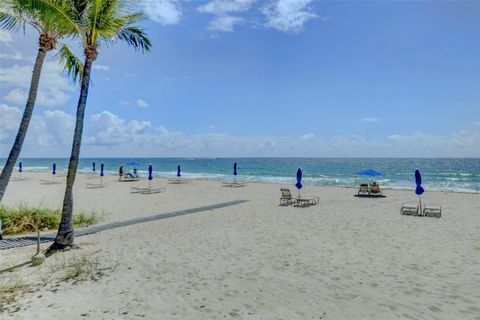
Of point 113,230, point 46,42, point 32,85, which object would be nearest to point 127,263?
point 113,230

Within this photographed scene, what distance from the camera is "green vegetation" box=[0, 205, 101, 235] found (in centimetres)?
1079

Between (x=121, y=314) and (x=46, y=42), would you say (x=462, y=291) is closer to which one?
(x=121, y=314)

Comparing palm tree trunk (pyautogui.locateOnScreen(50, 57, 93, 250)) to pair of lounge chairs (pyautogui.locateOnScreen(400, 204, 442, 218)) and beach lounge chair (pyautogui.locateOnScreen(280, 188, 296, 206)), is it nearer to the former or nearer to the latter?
beach lounge chair (pyautogui.locateOnScreen(280, 188, 296, 206))

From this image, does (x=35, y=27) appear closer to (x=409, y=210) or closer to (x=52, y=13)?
(x=52, y=13)

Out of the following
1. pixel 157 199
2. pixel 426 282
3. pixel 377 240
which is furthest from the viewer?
pixel 157 199

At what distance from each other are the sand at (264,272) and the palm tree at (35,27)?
2.54 metres

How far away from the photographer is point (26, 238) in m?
9.88

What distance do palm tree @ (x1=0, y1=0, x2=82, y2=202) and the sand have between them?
100 inches

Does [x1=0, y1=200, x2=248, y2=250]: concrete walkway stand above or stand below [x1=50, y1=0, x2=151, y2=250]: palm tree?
below

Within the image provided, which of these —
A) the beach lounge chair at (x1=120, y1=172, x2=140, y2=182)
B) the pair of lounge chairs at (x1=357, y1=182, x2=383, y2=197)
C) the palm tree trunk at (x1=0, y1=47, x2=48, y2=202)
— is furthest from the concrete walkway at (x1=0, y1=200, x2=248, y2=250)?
the beach lounge chair at (x1=120, y1=172, x2=140, y2=182)

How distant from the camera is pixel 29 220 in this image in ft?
37.0

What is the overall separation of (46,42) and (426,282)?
10.5 m

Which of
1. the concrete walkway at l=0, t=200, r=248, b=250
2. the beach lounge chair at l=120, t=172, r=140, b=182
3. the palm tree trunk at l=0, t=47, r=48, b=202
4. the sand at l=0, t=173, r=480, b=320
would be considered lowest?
the concrete walkway at l=0, t=200, r=248, b=250

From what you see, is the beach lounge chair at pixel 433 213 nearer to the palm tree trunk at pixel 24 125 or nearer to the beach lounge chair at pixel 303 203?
the beach lounge chair at pixel 303 203
